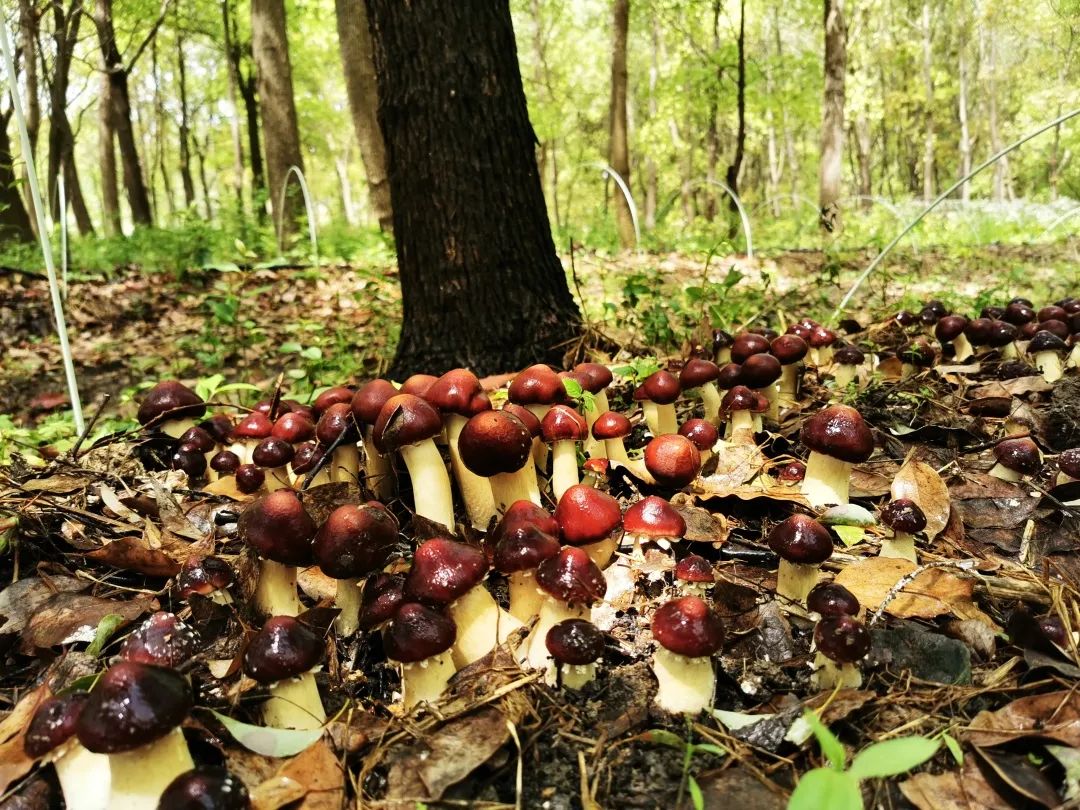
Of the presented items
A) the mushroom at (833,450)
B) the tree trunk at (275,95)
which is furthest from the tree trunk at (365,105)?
the mushroom at (833,450)

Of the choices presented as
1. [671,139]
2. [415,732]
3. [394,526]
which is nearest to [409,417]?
[394,526]

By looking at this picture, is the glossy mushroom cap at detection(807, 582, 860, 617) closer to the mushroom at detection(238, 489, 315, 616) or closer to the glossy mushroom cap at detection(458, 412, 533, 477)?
the glossy mushroom cap at detection(458, 412, 533, 477)

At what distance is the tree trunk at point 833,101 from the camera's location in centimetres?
1269

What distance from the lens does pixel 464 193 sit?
13.3 ft

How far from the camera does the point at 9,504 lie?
2727 millimetres

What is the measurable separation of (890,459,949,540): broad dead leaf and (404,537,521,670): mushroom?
174cm

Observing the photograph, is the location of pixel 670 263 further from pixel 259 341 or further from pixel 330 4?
pixel 330 4

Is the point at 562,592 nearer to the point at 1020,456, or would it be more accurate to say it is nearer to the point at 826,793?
the point at 826,793

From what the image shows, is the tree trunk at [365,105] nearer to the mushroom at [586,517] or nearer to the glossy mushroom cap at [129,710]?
the mushroom at [586,517]

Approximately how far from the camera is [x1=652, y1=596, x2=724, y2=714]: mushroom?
185 cm

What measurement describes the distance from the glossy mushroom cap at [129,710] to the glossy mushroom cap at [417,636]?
54 centimetres

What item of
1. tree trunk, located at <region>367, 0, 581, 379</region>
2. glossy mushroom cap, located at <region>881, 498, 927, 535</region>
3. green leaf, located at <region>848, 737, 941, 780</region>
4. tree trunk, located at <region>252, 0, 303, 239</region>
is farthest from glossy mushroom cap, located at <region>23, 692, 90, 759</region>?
tree trunk, located at <region>252, 0, 303, 239</region>

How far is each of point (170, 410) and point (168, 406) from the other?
46 millimetres

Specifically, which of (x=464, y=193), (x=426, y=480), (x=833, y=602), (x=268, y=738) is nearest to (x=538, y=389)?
(x=426, y=480)
